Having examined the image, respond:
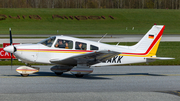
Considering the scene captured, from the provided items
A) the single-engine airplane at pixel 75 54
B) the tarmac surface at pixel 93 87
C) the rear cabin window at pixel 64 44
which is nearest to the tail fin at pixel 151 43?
the single-engine airplane at pixel 75 54

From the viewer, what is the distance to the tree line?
451ft

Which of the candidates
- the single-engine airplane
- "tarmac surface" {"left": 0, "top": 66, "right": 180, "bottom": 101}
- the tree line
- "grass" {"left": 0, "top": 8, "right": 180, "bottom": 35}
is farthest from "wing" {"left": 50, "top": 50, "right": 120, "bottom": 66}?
the tree line

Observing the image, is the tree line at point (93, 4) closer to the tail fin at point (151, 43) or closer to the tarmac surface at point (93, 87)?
the tail fin at point (151, 43)

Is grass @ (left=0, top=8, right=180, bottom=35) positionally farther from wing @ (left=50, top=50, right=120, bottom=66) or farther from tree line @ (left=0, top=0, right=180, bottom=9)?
wing @ (left=50, top=50, right=120, bottom=66)

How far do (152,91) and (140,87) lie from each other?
89cm

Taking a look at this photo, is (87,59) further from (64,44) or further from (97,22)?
(97,22)

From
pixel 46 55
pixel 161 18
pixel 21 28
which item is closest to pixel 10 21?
pixel 21 28

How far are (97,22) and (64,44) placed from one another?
222 ft

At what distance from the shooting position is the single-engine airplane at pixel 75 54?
1300 cm

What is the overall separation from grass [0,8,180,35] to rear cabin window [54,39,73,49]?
5112 cm

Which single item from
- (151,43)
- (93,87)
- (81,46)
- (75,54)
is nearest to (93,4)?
(151,43)

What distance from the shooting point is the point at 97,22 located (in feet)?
265

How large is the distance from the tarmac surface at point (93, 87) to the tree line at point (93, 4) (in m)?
124

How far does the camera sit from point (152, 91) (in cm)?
1035
